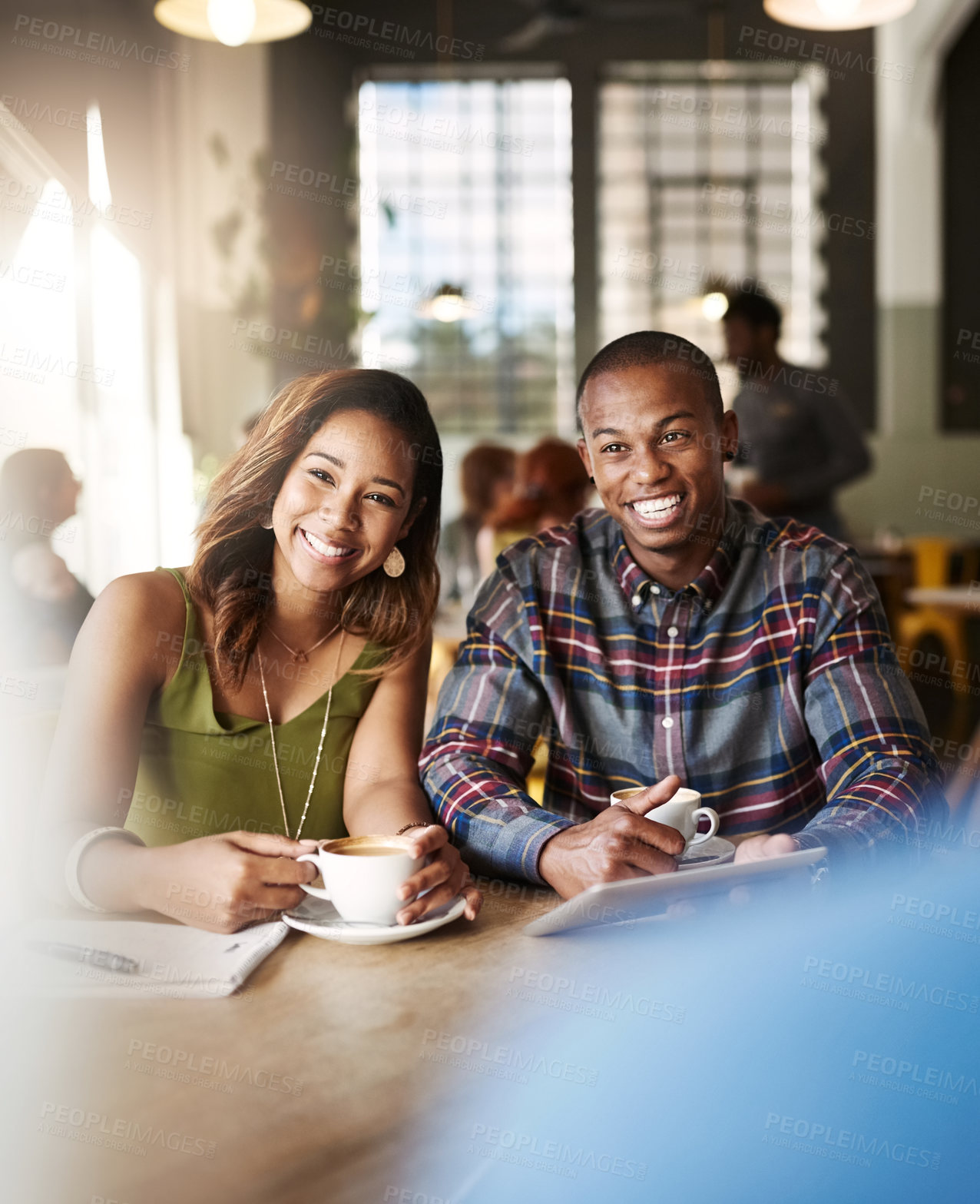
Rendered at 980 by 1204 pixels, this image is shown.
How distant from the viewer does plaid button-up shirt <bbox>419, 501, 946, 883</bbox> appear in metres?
1.42

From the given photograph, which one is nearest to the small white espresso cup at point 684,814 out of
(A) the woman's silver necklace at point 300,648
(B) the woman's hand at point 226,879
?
(B) the woman's hand at point 226,879

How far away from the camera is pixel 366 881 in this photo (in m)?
0.97

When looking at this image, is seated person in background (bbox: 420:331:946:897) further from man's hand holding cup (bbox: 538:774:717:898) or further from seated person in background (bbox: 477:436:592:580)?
seated person in background (bbox: 477:436:592:580)

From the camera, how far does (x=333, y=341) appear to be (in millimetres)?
5883

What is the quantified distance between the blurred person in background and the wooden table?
0.87 metres

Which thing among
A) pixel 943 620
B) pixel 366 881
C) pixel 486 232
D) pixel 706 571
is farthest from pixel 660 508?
pixel 486 232

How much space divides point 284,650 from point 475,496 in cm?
343

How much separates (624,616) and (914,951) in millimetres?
764

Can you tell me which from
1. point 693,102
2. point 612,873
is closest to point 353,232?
point 693,102

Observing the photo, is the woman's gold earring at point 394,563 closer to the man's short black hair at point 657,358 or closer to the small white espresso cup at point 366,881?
the man's short black hair at point 657,358

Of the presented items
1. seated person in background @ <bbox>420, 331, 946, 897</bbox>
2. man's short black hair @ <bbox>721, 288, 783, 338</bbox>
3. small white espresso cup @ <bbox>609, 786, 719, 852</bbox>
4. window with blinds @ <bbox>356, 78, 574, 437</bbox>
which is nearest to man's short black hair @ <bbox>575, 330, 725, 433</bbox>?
seated person in background @ <bbox>420, 331, 946, 897</bbox>

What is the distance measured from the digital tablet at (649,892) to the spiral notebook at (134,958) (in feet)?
0.78

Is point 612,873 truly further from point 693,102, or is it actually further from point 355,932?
point 693,102

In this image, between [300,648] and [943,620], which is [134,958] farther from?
[943,620]
